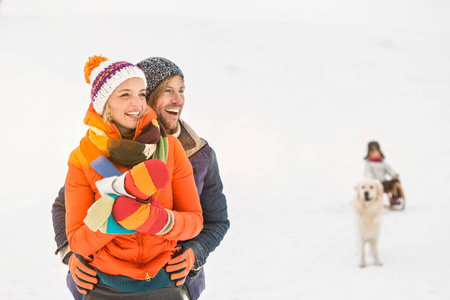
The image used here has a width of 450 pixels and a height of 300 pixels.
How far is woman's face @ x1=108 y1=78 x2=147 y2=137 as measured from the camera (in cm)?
164

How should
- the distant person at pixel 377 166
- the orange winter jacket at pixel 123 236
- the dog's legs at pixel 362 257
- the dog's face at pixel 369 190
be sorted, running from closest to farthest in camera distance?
the orange winter jacket at pixel 123 236, the dog's face at pixel 369 190, the dog's legs at pixel 362 257, the distant person at pixel 377 166

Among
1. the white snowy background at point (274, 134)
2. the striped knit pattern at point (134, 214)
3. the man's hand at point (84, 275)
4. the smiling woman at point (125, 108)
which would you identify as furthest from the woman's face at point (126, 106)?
the white snowy background at point (274, 134)

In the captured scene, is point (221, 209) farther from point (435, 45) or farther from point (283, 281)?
point (435, 45)

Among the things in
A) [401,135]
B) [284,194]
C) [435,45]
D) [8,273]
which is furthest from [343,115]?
[8,273]

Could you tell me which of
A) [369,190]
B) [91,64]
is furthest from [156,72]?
[369,190]

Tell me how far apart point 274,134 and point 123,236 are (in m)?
14.0

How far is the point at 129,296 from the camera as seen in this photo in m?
1.65

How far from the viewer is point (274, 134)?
15.4 m

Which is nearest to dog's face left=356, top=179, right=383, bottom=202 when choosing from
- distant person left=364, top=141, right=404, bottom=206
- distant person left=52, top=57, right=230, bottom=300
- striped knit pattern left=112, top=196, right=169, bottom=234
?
distant person left=364, top=141, right=404, bottom=206

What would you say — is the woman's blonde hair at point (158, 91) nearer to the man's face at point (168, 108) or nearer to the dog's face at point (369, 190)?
the man's face at point (168, 108)

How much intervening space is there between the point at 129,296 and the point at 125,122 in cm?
58

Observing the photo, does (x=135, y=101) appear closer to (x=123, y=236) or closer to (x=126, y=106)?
(x=126, y=106)

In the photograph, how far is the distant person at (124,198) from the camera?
1445 millimetres

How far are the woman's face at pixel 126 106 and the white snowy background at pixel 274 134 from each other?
471 cm
